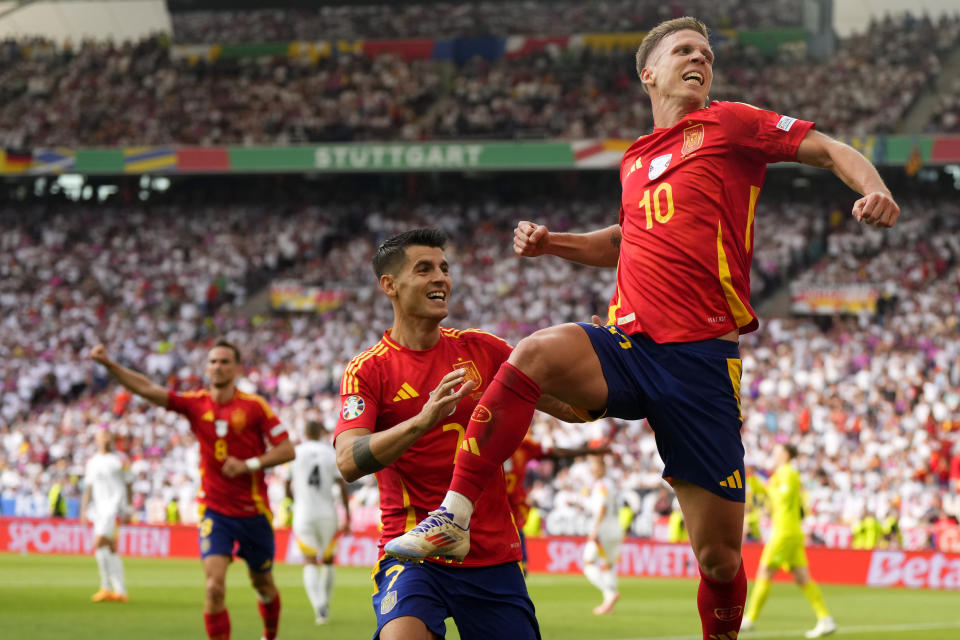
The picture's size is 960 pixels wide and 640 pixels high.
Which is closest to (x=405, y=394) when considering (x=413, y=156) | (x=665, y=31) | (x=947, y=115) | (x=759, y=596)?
(x=665, y=31)

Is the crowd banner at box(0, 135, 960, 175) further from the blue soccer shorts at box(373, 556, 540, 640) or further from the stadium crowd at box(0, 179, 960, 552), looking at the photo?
the blue soccer shorts at box(373, 556, 540, 640)

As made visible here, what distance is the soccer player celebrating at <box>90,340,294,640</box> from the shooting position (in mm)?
11617

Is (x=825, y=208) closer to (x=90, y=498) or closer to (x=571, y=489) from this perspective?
(x=571, y=489)

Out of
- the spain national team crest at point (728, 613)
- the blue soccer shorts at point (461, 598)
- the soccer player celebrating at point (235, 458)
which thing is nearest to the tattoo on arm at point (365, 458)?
the blue soccer shorts at point (461, 598)

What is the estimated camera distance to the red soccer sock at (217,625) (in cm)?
1070

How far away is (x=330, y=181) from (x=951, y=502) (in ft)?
82.4

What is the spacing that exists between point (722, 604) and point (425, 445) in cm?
158

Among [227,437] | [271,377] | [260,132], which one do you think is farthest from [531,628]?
[260,132]

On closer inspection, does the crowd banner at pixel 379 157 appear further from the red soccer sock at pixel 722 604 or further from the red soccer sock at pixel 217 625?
the red soccer sock at pixel 722 604

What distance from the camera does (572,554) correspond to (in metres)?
23.8

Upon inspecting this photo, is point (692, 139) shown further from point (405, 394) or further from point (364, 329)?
point (364, 329)

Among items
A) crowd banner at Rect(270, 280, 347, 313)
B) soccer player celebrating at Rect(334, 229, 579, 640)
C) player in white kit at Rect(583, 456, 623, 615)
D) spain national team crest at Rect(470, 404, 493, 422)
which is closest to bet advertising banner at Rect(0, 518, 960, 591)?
player in white kit at Rect(583, 456, 623, 615)

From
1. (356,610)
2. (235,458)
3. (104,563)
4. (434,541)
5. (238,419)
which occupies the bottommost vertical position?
(356,610)

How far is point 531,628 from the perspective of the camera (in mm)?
6059
